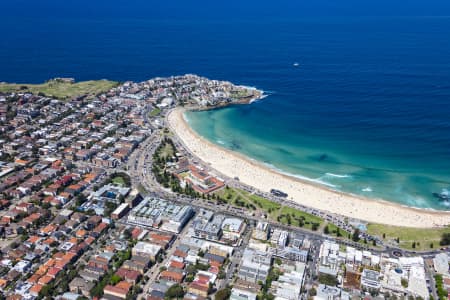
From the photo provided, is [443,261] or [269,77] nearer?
[443,261]

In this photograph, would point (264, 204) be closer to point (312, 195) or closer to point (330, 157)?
point (312, 195)

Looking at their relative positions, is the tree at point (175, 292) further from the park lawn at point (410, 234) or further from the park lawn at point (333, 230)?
the park lawn at point (410, 234)

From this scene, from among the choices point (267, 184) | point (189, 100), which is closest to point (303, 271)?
point (267, 184)

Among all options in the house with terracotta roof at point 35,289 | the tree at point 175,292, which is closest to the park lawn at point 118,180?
the house with terracotta roof at point 35,289

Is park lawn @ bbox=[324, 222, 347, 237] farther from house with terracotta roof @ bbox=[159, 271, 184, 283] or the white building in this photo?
house with terracotta roof @ bbox=[159, 271, 184, 283]

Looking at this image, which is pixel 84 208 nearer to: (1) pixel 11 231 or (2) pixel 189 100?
(1) pixel 11 231

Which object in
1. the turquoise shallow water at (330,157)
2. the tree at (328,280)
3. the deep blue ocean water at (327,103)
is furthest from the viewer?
the deep blue ocean water at (327,103)

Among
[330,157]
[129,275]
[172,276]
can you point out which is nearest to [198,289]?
[172,276]
